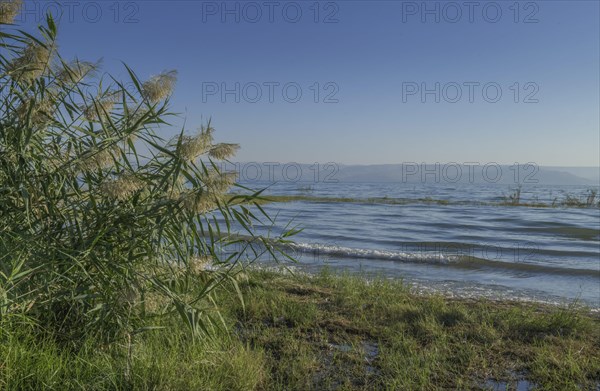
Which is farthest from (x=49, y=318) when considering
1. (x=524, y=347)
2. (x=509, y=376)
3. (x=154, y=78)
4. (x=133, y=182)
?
(x=524, y=347)

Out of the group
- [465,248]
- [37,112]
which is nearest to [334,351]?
[37,112]

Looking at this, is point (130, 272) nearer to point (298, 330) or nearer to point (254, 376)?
point (254, 376)

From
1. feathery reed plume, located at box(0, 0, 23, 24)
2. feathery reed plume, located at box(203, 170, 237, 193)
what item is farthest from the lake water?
feathery reed plume, located at box(0, 0, 23, 24)

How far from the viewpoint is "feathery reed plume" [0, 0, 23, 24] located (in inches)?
129

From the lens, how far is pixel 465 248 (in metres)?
13.5

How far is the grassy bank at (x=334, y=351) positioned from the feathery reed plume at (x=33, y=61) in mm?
1739

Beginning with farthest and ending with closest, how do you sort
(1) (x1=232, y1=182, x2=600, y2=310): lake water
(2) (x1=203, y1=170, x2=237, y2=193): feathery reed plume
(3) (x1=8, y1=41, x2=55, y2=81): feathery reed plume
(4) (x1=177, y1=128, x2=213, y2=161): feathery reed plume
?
(1) (x1=232, y1=182, x2=600, y2=310): lake water → (3) (x1=8, y1=41, x2=55, y2=81): feathery reed plume → (4) (x1=177, y1=128, x2=213, y2=161): feathery reed plume → (2) (x1=203, y1=170, x2=237, y2=193): feathery reed plume

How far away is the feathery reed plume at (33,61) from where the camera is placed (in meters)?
3.44

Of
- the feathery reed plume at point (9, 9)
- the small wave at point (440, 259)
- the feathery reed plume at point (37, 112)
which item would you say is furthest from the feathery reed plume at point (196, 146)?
the small wave at point (440, 259)

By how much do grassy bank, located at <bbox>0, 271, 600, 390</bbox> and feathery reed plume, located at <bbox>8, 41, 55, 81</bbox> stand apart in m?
1.74

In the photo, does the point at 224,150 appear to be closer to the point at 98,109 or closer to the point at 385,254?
the point at 98,109

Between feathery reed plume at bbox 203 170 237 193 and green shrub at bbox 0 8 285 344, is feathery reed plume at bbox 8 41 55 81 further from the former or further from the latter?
feathery reed plume at bbox 203 170 237 193

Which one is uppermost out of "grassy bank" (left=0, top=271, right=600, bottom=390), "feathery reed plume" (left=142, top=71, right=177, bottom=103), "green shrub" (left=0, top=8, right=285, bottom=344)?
"feathery reed plume" (left=142, top=71, right=177, bottom=103)

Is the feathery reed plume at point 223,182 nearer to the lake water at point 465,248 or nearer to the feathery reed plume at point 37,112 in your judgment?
the feathery reed plume at point 37,112
